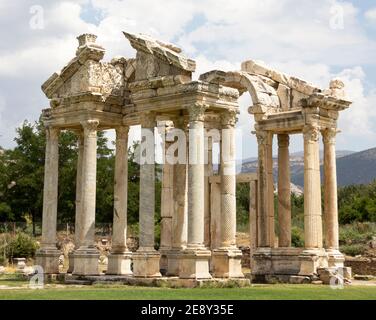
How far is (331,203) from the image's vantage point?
33.9m

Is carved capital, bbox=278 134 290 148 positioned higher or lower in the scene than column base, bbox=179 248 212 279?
higher

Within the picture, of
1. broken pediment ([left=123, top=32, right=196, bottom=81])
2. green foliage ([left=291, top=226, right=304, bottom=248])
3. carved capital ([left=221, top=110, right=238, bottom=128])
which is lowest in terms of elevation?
green foliage ([left=291, top=226, right=304, bottom=248])

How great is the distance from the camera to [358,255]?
145 feet

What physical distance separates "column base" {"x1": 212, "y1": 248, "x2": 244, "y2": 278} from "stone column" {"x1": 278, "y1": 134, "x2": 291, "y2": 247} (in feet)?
23.8

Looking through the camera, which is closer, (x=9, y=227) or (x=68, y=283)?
(x=68, y=283)

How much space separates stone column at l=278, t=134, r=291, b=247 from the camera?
34750 millimetres

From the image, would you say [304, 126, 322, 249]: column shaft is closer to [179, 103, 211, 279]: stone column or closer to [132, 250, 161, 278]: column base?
[179, 103, 211, 279]: stone column

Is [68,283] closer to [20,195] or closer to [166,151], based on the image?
[166,151]

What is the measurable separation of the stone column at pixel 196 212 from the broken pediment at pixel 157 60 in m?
1.98

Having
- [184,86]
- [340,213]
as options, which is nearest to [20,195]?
[340,213]

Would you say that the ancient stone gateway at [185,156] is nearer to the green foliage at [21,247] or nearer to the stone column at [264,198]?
the stone column at [264,198]

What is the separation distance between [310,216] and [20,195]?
39.6 metres

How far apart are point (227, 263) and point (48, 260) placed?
30.2ft

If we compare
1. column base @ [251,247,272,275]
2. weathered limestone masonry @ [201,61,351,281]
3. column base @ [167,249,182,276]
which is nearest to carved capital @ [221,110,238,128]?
weathered limestone masonry @ [201,61,351,281]
